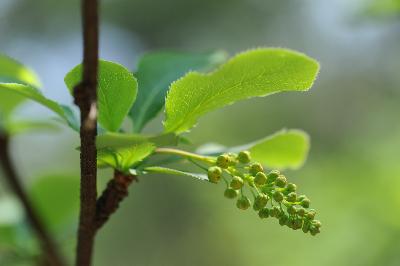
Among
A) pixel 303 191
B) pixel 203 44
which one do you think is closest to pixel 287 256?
pixel 303 191

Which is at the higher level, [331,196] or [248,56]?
[248,56]

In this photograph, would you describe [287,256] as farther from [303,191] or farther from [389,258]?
[389,258]

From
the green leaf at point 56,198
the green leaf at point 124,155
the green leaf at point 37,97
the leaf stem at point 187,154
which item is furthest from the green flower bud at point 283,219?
the green leaf at point 56,198

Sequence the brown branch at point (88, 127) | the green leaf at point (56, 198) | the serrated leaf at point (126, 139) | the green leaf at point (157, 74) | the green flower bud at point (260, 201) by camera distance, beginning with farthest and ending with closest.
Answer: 1. the green leaf at point (56, 198)
2. the green leaf at point (157, 74)
3. the green flower bud at point (260, 201)
4. the serrated leaf at point (126, 139)
5. the brown branch at point (88, 127)

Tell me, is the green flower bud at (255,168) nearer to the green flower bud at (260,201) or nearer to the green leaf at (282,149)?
the green flower bud at (260,201)

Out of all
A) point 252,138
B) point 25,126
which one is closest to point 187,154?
point 25,126

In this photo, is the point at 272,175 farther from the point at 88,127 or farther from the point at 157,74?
the point at 157,74

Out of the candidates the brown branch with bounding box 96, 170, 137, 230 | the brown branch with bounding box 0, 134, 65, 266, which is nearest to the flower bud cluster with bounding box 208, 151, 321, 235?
the brown branch with bounding box 96, 170, 137, 230
